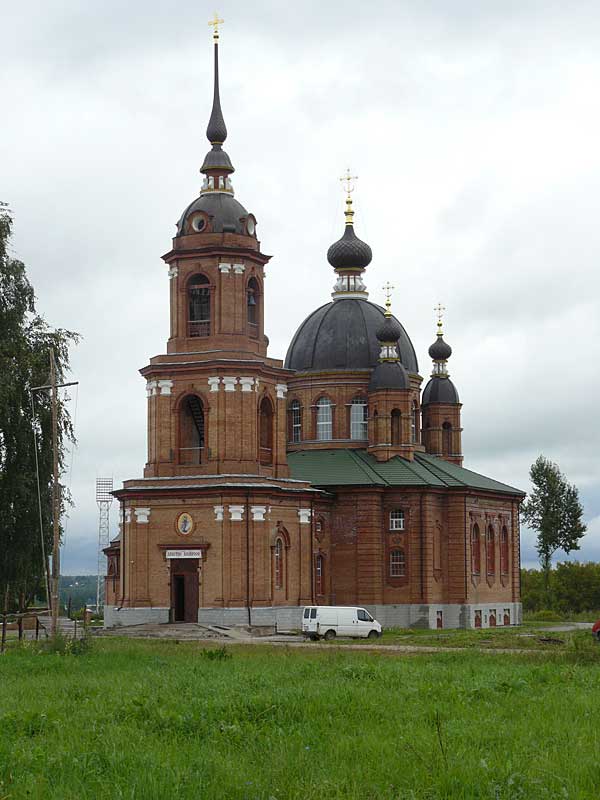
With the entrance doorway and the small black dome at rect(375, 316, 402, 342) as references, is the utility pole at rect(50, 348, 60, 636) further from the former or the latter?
the small black dome at rect(375, 316, 402, 342)

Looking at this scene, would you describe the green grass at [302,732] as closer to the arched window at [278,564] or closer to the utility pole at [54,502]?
the utility pole at [54,502]

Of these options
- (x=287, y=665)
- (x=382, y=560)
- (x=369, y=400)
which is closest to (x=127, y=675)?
(x=287, y=665)

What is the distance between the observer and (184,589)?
1984 inches

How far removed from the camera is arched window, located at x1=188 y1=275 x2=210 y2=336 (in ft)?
171

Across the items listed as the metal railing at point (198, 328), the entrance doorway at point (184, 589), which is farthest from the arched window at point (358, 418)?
the entrance doorway at point (184, 589)

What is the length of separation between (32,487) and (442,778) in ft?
76.4

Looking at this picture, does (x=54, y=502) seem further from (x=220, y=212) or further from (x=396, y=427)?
(x=396, y=427)

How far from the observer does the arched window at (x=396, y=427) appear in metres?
61.0

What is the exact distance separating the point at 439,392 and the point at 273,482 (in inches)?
841

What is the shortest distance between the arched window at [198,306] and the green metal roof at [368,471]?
922 centimetres

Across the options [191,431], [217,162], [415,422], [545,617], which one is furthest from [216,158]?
[545,617]

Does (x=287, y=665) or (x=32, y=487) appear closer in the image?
(x=287, y=665)

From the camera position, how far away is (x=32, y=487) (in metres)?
36.7

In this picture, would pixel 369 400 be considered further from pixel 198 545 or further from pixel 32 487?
pixel 32 487
